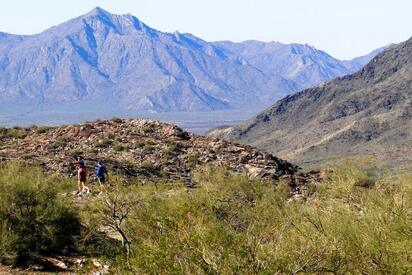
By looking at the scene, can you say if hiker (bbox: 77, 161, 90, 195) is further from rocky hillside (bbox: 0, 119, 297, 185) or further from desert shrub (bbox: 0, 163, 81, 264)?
desert shrub (bbox: 0, 163, 81, 264)

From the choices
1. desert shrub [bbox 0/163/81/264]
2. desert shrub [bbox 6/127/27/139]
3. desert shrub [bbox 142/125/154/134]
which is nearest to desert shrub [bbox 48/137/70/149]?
desert shrub [bbox 6/127/27/139]

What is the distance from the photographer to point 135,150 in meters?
44.8

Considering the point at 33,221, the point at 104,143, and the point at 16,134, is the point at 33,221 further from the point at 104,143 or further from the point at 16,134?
the point at 16,134

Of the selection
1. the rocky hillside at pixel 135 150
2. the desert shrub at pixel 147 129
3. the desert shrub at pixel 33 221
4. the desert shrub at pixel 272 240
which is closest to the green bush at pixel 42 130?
the rocky hillside at pixel 135 150

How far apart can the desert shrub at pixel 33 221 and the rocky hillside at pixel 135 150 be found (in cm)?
1403

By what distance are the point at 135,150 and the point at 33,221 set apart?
902 inches

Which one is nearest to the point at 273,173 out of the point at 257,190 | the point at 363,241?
the point at 257,190

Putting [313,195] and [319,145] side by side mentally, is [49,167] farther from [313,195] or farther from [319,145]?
[319,145]

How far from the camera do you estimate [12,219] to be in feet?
70.8

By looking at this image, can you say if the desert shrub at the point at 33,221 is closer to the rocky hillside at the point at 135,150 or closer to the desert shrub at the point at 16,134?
the rocky hillside at the point at 135,150

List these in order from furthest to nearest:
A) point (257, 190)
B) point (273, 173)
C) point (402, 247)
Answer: point (273, 173) < point (257, 190) < point (402, 247)

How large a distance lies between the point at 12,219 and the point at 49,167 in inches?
659

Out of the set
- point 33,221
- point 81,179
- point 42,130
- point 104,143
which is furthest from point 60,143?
point 33,221

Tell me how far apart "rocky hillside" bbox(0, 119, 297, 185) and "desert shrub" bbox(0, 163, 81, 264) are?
14.0 meters
